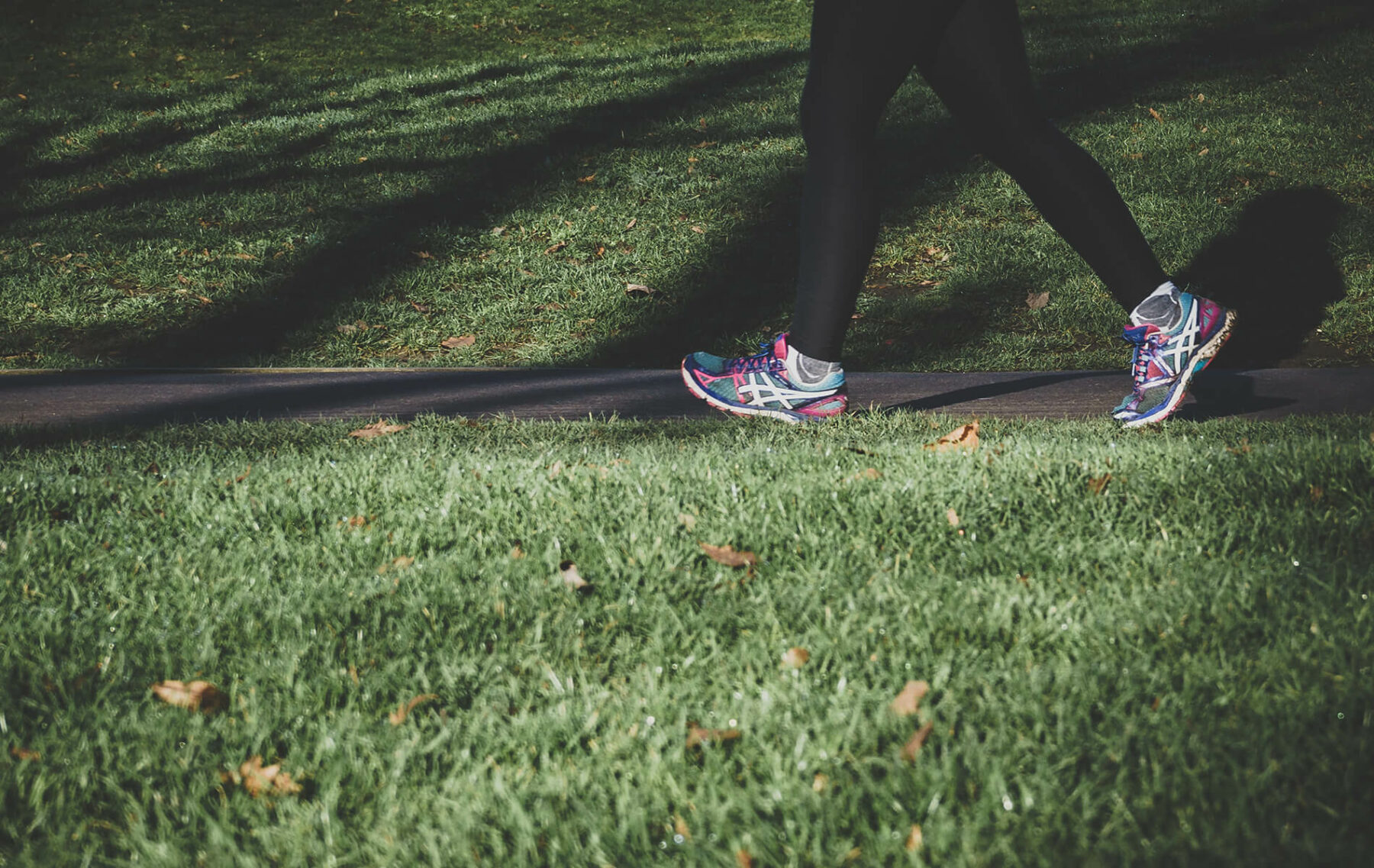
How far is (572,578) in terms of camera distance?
2.02 meters

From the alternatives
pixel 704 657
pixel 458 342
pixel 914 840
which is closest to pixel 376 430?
pixel 458 342

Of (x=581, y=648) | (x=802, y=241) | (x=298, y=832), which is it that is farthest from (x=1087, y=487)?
(x=298, y=832)

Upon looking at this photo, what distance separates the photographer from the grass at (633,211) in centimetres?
540

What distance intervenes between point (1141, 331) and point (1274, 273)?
316 centimetres

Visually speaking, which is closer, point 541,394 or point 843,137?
point 843,137

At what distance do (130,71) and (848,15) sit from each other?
1510cm

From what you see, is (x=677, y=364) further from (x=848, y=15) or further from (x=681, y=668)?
(x=681, y=668)

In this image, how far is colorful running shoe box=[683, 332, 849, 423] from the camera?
→ 310cm

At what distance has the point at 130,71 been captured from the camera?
14641mm

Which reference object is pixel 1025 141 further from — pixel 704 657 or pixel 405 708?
pixel 405 708

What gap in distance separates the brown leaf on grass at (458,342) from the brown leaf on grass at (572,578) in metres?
3.56

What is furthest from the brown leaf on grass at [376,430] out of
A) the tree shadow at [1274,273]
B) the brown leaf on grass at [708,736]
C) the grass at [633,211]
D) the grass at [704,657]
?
the tree shadow at [1274,273]

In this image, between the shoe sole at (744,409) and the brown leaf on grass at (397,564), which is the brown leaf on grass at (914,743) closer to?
the brown leaf on grass at (397,564)

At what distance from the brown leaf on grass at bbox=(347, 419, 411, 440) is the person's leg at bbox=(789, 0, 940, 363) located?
139 cm
